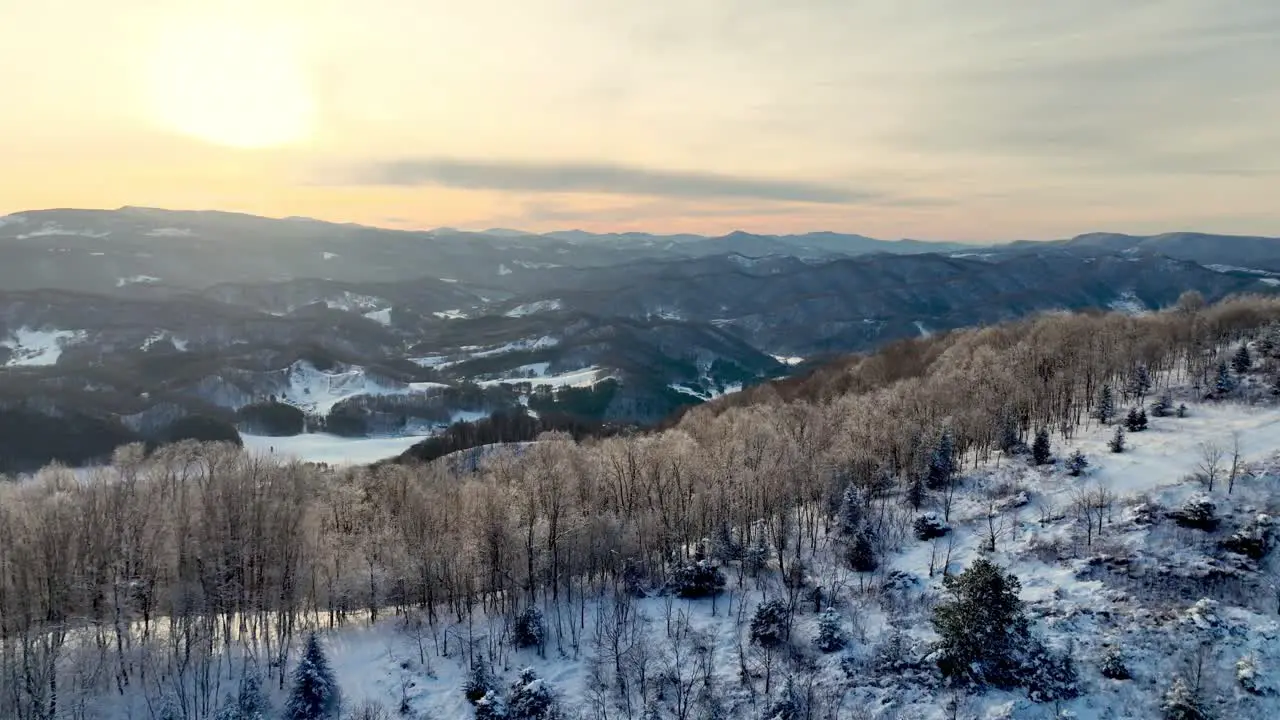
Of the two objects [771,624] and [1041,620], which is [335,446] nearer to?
[771,624]

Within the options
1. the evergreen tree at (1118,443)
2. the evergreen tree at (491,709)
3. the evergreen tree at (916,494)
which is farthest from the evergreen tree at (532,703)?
the evergreen tree at (1118,443)

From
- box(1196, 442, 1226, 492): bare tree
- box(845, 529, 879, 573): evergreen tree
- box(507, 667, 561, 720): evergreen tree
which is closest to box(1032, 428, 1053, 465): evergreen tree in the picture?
box(1196, 442, 1226, 492): bare tree

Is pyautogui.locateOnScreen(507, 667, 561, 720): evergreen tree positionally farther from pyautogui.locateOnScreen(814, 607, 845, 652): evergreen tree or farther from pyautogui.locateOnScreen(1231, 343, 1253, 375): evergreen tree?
pyautogui.locateOnScreen(1231, 343, 1253, 375): evergreen tree

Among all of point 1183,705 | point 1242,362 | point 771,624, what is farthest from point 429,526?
point 1242,362

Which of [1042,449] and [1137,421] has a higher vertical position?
[1137,421]

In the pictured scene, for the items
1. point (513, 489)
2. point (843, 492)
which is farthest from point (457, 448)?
point (843, 492)
